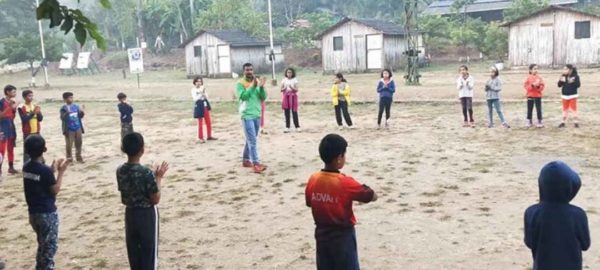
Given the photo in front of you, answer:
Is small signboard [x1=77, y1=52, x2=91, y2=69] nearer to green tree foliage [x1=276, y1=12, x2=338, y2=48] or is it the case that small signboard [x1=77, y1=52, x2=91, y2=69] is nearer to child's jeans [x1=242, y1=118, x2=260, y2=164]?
green tree foliage [x1=276, y1=12, x2=338, y2=48]

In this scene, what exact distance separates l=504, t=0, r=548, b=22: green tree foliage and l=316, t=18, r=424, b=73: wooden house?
7.00 meters

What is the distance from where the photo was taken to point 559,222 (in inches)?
138

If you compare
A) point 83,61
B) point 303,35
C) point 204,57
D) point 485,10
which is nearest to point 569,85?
point 204,57

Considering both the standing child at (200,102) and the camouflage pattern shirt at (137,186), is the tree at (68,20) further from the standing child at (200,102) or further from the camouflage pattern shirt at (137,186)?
the standing child at (200,102)

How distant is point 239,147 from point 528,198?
6224 millimetres

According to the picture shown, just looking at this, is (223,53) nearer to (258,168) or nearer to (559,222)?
(258,168)

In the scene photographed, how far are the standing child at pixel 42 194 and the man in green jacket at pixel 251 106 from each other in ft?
14.6

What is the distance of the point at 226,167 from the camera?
33.5ft

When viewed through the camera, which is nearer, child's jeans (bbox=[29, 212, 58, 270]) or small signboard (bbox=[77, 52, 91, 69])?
child's jeans (bbox=[29, 212, 58, 270])

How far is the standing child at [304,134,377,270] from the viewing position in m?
3.88

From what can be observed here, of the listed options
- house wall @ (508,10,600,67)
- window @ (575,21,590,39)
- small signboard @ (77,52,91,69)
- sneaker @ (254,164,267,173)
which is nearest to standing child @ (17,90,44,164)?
sneaker @ (254,164,267,173)

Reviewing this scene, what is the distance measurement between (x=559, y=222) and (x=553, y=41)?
31048 mm

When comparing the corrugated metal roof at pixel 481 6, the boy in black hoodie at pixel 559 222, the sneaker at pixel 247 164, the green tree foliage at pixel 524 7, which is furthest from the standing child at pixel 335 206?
the corrugated metal roof at pixel 481 6

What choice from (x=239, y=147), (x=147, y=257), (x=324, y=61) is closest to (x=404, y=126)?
(x=239, y=147)
